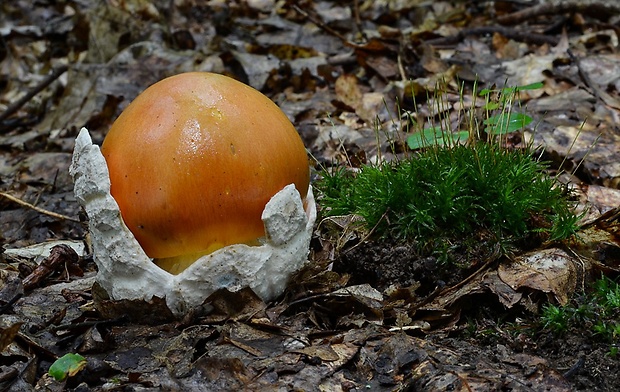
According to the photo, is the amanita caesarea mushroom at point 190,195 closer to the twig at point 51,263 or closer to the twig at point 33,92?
the twig at point 51,263

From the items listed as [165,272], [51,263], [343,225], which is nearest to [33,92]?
[51,263]

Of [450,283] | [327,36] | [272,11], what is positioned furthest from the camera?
[272,11]

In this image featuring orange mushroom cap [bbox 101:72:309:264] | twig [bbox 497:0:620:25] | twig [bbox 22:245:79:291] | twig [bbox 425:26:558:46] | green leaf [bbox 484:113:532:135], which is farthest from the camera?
twig [bbox 497:0:620:25]

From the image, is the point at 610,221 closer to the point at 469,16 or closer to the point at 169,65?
the point at 169,65

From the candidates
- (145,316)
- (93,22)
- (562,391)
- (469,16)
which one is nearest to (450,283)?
(562,391)

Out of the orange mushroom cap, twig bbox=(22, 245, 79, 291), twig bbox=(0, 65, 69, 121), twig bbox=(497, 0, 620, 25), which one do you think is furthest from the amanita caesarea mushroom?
twig bbox=(497, 0, 620, 25)

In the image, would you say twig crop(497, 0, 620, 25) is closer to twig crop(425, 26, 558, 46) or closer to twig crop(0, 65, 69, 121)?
twig crop(425, 26, 558, 46)

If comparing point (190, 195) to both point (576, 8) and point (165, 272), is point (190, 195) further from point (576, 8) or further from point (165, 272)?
point (576, 8)

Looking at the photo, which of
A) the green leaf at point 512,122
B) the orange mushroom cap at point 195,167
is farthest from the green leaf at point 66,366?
the green leaf at point 512,122
